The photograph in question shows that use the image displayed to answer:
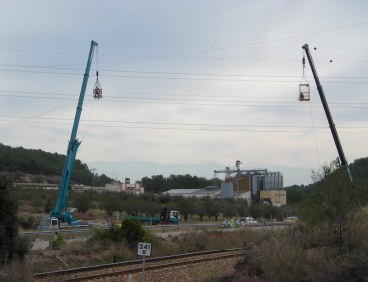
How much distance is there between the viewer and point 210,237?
155ft

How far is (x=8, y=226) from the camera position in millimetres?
20672

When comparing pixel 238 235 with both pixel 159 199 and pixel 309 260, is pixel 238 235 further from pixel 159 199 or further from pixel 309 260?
pixel 159 199

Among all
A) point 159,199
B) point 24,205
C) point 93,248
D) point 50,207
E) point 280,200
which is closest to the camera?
point 93,248

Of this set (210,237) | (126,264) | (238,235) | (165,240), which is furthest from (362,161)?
(126,264)

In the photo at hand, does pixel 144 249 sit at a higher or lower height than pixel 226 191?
lower

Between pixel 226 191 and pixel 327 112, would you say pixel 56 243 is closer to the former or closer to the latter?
pixel 327 112

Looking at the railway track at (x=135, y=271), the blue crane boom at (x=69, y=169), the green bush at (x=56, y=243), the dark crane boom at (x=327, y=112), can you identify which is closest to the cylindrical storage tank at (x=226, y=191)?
the blue crane boom at (x=69, y=169)

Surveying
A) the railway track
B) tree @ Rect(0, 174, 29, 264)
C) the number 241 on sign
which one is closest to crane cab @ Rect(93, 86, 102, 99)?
the railway track

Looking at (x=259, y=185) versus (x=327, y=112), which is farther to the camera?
(x=259, y=185)

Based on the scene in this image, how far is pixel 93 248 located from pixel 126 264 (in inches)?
301

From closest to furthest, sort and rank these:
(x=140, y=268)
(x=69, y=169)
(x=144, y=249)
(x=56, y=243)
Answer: (x=144, y=249), (x=140, y=268), (x=56, y=243), (x=69, y=169)

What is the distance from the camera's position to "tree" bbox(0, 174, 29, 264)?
66.5 ft

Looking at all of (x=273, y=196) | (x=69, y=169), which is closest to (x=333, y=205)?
(x=69, y=169)

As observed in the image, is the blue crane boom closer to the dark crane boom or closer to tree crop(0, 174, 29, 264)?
the dark crane boom
